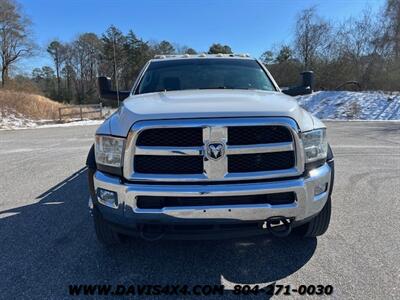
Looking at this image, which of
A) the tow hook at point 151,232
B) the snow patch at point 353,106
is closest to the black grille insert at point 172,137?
the tow hook at point 151,232

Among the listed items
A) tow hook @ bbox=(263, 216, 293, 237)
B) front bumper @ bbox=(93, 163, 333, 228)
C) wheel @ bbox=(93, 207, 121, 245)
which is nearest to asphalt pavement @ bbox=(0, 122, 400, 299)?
wheel @ bbox=(93, 207, 121, 245)

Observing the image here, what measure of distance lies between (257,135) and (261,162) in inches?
8.1

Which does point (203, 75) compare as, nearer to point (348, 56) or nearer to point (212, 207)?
point (212, 207)

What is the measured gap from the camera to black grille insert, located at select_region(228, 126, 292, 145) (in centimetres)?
252

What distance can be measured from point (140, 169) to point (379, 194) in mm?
3831

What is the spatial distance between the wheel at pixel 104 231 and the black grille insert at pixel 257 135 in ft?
4.30

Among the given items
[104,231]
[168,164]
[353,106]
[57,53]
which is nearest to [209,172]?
[168,164]

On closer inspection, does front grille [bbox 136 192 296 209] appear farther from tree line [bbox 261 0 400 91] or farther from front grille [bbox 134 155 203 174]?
tree line [bbox 261 0 400 91]

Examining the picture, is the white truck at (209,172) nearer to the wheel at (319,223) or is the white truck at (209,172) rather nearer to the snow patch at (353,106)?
the wheel at (319,223)

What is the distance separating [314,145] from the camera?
271cm

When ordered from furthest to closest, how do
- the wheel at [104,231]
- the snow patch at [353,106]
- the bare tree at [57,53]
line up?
the bare tree at [57,53]
the snow patch at [353,106]
the wheel at [104,231]

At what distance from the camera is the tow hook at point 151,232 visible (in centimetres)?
256

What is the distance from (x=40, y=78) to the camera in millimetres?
74188

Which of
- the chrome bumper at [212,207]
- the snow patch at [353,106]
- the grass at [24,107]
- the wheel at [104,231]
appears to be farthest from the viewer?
the grass at [24,107]
